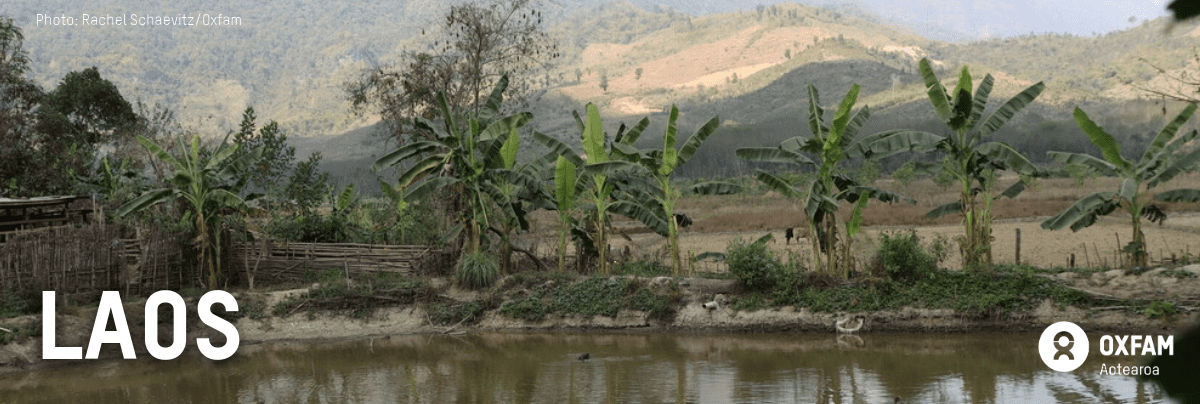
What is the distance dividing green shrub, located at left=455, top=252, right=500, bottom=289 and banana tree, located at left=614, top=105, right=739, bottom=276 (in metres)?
2.56

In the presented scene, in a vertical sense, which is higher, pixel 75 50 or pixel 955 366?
pixel 75 50

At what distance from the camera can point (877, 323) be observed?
557 inches

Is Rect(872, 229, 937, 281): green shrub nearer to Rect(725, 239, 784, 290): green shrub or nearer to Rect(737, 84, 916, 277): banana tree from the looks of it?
Rect(737, 84, 916, 277): banana tree

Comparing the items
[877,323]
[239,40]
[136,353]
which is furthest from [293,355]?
[239,40]

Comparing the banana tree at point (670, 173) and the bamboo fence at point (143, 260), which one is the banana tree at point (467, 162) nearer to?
the bamboo fence at point (143, 260)

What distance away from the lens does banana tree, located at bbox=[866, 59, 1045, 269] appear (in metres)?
14.2

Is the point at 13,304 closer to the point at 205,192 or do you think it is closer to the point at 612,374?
the point at 205,192

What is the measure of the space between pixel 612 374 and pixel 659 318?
3378 millimetres

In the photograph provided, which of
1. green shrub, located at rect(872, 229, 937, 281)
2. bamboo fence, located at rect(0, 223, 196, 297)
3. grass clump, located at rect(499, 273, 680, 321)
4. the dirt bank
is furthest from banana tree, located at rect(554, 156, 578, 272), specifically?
bamboo fence, located at rect(0, 223, 196, 297)

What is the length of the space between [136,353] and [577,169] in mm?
6974

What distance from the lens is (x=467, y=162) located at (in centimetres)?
1619

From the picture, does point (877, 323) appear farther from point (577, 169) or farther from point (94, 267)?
point (94, 267)

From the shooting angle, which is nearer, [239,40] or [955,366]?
[955,366]

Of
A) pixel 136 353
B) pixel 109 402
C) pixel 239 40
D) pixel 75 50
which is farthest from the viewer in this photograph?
pixel 239 40
